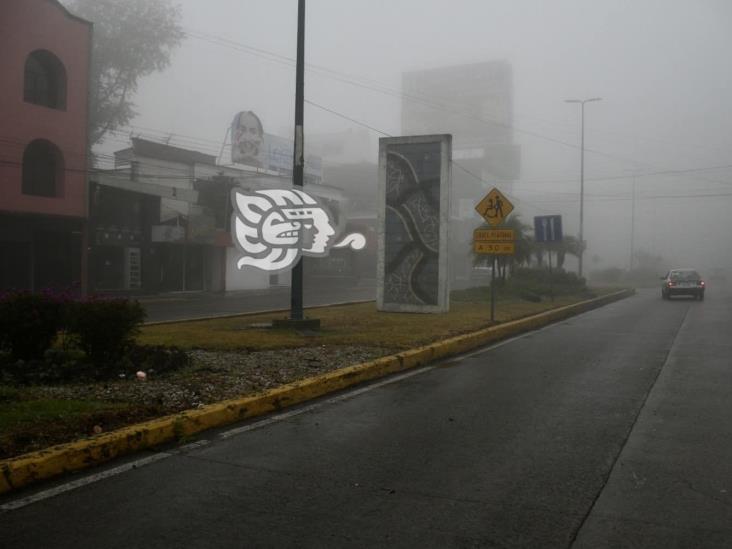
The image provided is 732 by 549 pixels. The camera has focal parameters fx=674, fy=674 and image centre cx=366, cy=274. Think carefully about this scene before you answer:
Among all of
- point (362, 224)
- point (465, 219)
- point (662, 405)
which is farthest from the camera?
point (465, 219)

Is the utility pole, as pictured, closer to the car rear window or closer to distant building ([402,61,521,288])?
the car rear window

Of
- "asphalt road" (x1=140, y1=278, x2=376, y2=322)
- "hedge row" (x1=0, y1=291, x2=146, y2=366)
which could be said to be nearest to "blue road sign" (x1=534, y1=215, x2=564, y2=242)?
"asphalt road" (x1=140, y1=278, x2=376, y2=322)

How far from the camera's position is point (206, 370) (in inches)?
314

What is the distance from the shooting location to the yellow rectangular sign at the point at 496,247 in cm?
1511

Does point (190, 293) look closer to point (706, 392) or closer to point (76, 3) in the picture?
point (76, 3)

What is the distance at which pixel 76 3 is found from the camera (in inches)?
1475

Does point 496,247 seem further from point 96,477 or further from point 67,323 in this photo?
point 96,477

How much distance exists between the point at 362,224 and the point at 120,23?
2244 centimetres

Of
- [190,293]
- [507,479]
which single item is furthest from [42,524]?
[190,293]

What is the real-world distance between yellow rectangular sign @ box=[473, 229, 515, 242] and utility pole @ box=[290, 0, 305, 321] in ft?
15.6

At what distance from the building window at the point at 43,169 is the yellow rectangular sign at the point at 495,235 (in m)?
17.1

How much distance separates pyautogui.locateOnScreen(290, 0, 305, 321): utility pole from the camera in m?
12.5

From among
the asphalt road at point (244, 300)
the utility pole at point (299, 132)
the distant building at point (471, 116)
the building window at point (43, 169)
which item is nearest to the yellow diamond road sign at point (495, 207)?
the utility pole at point (299, 132)

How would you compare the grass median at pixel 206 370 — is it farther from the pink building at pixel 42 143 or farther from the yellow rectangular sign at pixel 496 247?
the pink building at pixel 42 143
